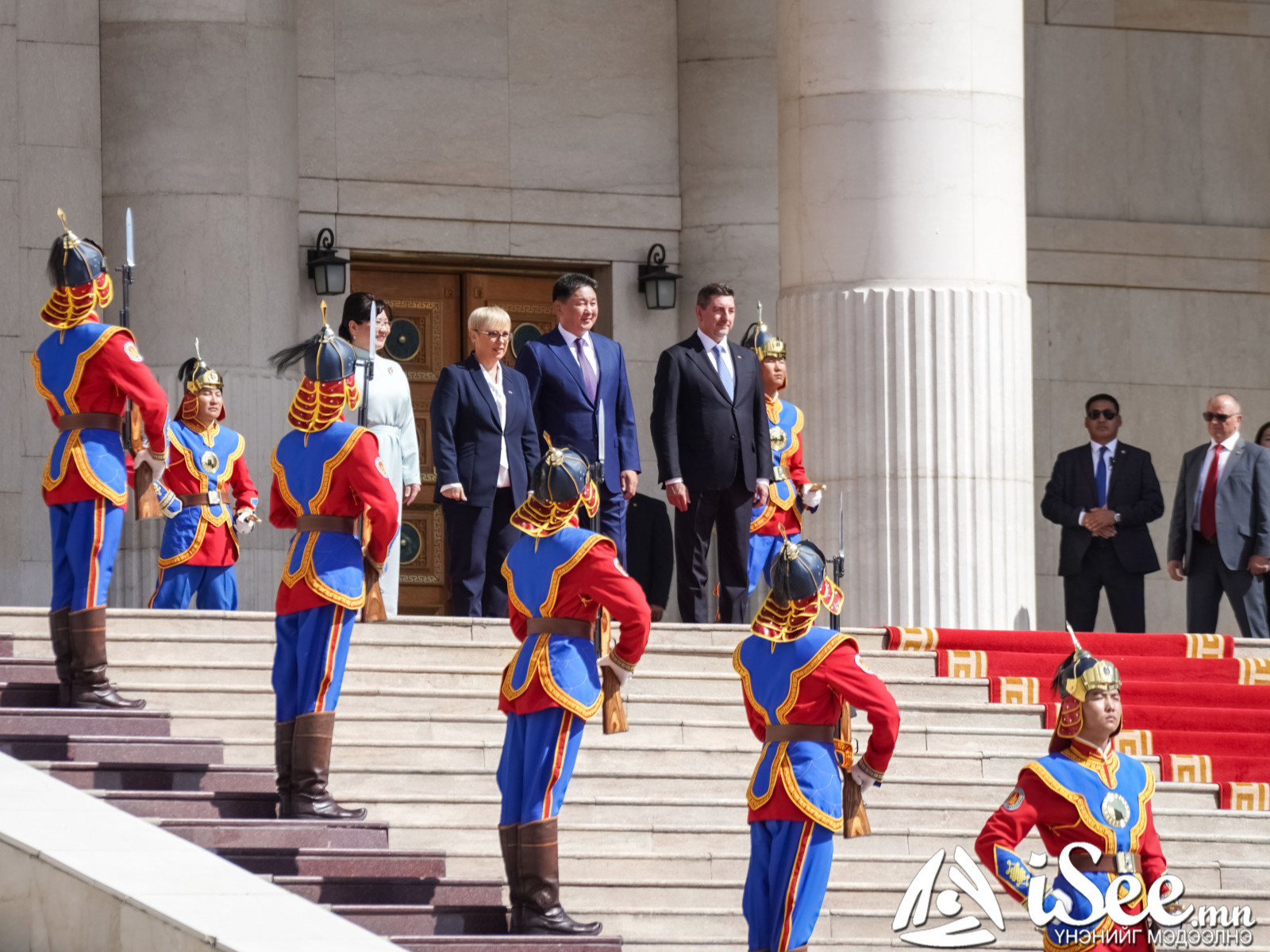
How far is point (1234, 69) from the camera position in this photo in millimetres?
20016

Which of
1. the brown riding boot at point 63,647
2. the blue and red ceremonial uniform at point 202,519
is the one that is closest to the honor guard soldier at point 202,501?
the blue and red ceremonial uniform at point 202,519

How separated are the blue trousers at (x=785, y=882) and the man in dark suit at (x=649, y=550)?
7873mm

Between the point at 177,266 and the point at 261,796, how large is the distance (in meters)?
7.12

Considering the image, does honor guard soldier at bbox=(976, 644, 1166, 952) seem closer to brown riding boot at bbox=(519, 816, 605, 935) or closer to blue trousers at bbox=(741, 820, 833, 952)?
blue trousers at bbox=(741, 820, 833, 952)

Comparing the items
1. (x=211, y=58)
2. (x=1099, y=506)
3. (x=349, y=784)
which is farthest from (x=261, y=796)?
(x=211, y=58)

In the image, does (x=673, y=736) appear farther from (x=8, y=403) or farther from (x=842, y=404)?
(x=8, y=403)

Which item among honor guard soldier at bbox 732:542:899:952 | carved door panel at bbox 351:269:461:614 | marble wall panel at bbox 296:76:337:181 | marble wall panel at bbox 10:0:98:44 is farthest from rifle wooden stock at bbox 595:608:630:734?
marble wall panel at bbox 296:76:337:181

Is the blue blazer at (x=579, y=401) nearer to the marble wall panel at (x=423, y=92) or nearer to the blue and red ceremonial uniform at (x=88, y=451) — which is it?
the blue and red ceremonial uniform at (x=88, y=451)

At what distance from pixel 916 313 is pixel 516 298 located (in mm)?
5420

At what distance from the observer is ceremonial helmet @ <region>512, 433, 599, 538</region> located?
8.93m

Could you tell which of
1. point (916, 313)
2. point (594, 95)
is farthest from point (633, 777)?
point (594, 95)

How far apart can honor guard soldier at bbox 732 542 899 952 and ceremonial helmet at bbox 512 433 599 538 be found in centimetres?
99

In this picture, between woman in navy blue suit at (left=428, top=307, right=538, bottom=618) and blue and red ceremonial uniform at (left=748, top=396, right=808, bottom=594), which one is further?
blue and red ceremonial uniform at (left=748, top=396, right=808, bottom=594)

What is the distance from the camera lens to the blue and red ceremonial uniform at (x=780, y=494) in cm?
1361
